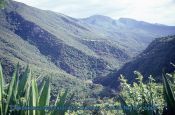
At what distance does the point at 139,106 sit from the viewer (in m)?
2.88

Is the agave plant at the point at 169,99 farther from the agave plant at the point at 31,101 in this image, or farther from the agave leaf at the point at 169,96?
the agave plant at the point at 31,101

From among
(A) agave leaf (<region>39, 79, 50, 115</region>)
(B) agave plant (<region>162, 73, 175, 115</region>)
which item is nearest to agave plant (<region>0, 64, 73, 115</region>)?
(A) agave leaf (<region>39, 79, 50, 115</region>)

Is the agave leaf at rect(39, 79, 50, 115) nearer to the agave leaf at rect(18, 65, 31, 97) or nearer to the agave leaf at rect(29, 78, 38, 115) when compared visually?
the agave leaf at rect(29, 78, 38, 115)

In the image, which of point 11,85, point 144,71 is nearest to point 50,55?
point 144,71

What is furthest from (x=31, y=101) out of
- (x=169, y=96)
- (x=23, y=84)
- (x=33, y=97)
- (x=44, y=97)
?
(x=169, y=96)

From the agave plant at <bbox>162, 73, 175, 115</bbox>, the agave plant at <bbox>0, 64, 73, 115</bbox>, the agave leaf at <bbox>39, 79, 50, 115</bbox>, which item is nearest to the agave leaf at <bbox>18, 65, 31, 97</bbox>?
the agave plant at <bbox>0, 64, 73, 115</bbox>

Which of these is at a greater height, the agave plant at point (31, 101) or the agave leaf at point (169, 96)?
the agave leaf at point (169, 96)

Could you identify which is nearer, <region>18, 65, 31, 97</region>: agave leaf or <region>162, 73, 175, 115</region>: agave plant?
<region>162, 73, 175, 115</region>: agave plant

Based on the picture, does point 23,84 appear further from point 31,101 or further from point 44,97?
point 31,101

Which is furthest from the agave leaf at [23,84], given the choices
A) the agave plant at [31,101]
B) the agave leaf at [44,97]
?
the agave leaf at [44,97]

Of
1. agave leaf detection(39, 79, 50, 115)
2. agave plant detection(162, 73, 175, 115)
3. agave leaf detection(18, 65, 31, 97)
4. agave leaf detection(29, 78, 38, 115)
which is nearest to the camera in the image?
agave plant detection(162, 73, 175, 115)

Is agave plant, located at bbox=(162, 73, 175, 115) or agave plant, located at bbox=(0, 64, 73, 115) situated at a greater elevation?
agave plant, located at bbox=(162, 73, 175, 115)

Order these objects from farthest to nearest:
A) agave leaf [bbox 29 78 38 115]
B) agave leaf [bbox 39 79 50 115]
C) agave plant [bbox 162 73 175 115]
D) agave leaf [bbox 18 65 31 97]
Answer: agave leaf [bbox 18 65 31 97]
agave leaf [bbox 39 79 50 115]
agave leaf [bbox 29 78 38 115]
agave plant [bbox 162 73 175 115]

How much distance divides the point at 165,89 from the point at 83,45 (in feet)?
639
